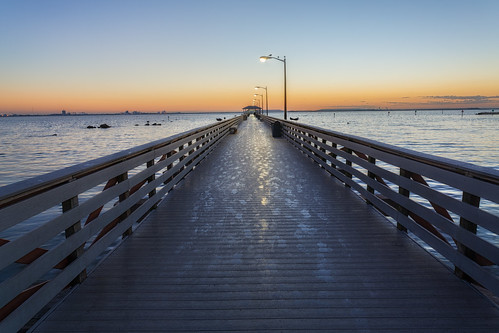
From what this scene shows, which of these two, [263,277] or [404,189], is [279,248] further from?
[404,189]

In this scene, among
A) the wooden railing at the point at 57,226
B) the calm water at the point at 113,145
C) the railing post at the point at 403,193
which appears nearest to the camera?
the wooden railing at the point at 57,226

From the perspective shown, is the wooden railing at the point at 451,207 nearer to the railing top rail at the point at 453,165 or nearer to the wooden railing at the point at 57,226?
the railing top rail at the point at 453,165

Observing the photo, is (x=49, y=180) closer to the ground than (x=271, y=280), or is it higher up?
higher up

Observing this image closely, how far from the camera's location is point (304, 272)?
3.53 metres

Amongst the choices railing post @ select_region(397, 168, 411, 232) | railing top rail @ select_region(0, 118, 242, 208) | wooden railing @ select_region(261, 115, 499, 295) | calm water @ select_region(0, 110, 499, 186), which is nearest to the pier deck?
railing post @ select_region(397, 168, 411, 232)

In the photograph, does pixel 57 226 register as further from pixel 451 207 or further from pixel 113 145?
pixel 113 145

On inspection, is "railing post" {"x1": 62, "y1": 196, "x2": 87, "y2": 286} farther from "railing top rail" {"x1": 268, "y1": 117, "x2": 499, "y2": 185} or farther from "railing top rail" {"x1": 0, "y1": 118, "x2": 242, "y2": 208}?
"railing top rail" {"x1": 268, "y1": 117, "x2": 499, "y2": 185}

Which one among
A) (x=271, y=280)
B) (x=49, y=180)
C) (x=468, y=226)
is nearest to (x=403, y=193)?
(x=468, y=226)

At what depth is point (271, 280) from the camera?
11.0ft

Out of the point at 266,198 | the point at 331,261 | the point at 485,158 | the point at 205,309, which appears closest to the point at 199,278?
the point at 205,309

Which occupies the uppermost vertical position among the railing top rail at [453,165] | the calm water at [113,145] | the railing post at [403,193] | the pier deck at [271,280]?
the railing top rail at [453,165]

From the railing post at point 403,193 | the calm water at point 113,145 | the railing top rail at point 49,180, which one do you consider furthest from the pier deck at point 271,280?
the calm water at point 113,145

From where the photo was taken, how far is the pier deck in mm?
2719

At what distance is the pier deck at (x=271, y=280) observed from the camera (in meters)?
2.72
